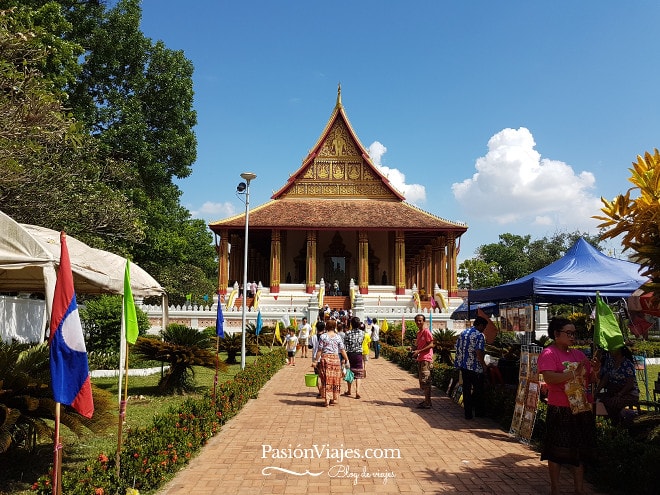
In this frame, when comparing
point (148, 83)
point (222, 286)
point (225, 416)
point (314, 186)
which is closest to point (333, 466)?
point (225, 416)

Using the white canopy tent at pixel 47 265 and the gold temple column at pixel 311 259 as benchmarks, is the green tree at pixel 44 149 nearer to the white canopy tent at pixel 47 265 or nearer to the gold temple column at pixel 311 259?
the white canopy tent at pixel 47 265

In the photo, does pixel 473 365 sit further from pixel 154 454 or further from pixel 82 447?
pixel 82 447

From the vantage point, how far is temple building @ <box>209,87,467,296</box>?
29.0 meters

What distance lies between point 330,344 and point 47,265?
16.0ft

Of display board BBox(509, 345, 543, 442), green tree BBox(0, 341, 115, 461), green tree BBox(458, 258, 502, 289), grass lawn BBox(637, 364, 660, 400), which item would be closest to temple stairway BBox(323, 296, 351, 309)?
grass lawn BBox(637, 364, 660, 400)

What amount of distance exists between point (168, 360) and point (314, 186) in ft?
80.0

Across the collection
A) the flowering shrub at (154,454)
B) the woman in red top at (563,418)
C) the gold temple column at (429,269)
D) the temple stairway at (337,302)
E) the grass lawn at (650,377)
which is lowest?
the grass lawn at (650,377)

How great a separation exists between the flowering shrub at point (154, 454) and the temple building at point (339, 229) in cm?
2173

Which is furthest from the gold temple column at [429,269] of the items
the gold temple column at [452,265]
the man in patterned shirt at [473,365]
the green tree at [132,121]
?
the man in patterned shirt at [473,365]

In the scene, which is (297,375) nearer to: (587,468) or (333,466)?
(333,466)

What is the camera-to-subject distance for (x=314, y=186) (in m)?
32.5

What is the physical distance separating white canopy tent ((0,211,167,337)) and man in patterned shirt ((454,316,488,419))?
509 centimetres

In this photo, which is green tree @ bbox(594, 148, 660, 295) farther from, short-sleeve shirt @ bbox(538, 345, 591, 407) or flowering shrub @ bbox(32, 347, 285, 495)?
flowering shrub @ bbox(32, 347, 285, 495)

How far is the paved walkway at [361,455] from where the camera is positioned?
474 centimetres
